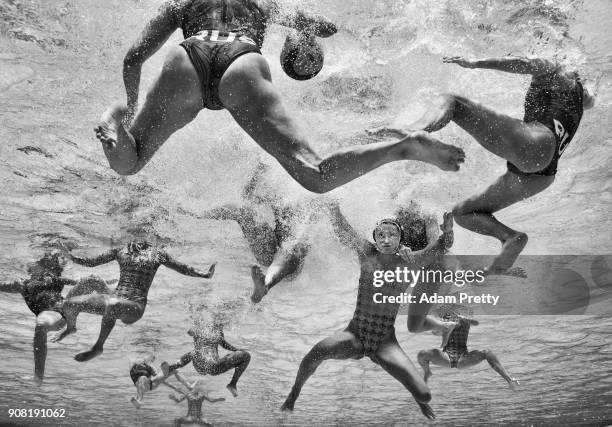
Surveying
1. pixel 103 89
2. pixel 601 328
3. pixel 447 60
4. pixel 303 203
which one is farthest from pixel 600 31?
pixel 601 328

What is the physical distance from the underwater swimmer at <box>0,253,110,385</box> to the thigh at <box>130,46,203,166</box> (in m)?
7.01

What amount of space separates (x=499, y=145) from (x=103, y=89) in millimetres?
6011

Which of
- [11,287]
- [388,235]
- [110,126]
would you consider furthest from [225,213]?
[110,126]

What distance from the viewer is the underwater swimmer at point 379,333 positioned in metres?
6.75

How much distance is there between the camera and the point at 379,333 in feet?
24.0

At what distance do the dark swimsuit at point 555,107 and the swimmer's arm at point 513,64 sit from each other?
12 cm

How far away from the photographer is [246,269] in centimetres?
1277

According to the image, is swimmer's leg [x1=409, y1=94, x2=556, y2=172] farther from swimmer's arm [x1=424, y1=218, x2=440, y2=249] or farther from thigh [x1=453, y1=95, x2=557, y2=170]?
swimmer's arm [x1=424, y1=218, x2=440, y2=249]

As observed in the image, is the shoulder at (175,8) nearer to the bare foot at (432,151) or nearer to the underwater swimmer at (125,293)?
the bare foot at (432,151)

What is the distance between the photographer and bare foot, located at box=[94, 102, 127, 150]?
119 inches

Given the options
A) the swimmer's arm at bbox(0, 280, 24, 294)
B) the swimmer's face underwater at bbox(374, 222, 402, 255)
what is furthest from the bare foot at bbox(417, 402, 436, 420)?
the swimmer's arm at bbox(0, 280, 24, 294)

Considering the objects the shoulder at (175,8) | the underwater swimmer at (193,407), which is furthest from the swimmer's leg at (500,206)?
the underwater swimmer at (193,407)

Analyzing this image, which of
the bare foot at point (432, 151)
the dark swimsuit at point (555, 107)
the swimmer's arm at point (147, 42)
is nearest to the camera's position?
the bare foot at point (432, 151)

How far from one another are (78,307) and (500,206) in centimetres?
721
